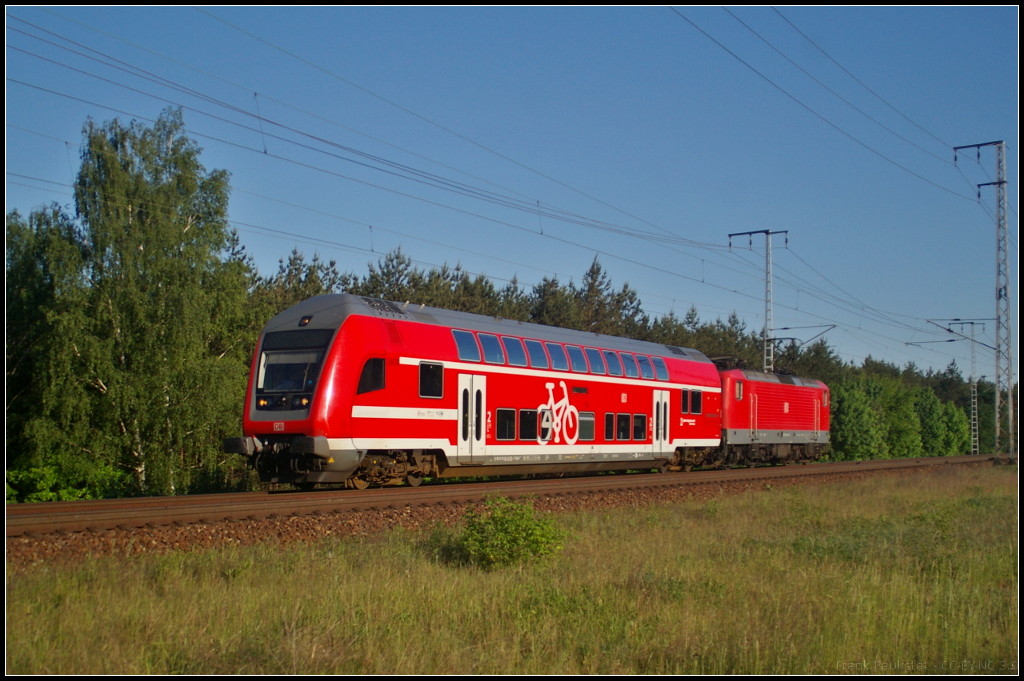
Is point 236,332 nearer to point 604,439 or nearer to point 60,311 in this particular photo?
point 60,311

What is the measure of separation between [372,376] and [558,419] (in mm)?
6126

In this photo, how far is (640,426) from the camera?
78.5 feet

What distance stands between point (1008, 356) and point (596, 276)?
3007 cm

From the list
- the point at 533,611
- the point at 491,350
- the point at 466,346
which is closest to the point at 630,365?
the point at 491,350

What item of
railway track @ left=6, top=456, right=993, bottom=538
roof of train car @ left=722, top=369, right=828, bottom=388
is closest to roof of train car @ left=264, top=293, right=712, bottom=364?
railway track @ left=6, top=456, right=993, bottom=538

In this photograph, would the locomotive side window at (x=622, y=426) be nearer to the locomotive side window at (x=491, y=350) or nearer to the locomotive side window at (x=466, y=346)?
the locomotive side window at (x=491, y=350)

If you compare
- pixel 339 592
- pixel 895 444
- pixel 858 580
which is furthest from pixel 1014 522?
pixel 895 444

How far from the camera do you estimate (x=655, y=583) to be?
9.30 metres

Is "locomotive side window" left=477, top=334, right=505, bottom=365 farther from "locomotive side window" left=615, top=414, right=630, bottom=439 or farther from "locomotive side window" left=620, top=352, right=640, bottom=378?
"locomotive side window" left=620, top=352, right=640, bottom=378

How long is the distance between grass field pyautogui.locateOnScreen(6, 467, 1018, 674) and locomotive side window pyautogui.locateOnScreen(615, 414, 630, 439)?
409 inches

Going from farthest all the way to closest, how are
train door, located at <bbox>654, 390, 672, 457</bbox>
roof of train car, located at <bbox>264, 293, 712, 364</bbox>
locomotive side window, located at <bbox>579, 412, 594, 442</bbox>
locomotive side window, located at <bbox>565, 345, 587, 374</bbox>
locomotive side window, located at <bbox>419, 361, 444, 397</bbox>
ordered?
train door, located at <bbox>654, 390, 672, 457</bbox> < locomotive side window, located at <bbox>579, 412, 594, 442</bbox> < locomotive side window, located at <bbox>565, 345, 587, 374</bbox> < locomotive side window, located at <bbox>419, 361, 444, 397</bbox> < roof of train car, located at <bbox>264, 293, 712, 364</bbox>

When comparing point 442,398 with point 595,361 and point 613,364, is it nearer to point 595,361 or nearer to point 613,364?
point 595,361

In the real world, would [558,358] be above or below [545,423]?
above

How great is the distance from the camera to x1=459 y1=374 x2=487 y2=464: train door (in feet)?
59.2
